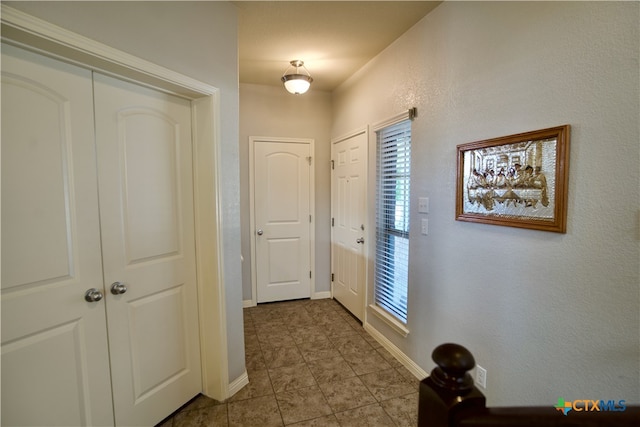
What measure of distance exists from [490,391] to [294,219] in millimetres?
2526

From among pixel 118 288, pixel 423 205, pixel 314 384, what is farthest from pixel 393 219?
pixel 118 288

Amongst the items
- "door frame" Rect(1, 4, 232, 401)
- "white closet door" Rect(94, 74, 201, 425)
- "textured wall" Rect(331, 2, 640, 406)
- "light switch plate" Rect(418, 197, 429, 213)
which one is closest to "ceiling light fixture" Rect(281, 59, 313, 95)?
"textured wall" Rect(331, 2, 640, 406)

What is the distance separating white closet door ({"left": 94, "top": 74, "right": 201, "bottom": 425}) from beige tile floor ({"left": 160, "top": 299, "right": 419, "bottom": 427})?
0.96 feet

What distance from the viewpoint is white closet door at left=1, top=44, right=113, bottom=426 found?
3.76 feet

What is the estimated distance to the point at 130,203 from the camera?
1553mm

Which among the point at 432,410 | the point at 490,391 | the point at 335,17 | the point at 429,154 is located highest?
the point at 335,17

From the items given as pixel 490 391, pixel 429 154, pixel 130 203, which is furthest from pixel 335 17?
pixel 490 391

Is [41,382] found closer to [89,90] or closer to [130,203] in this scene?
[130,203]

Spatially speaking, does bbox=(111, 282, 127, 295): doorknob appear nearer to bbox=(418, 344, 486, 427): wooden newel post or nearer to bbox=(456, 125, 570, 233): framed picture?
bbox=(418, 344, 486, 427): wooden newel post

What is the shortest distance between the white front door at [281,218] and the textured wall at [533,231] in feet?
5.57

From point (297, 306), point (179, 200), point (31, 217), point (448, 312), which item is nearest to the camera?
point (31, 217)

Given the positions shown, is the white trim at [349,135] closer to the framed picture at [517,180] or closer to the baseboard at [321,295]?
the framed picture at [517,180]

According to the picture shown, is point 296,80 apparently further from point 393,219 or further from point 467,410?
point 467,410

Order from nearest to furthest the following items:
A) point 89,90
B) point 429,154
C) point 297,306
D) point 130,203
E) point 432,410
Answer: point 432,410, point 89,90, point 130,203, point 429,154, point 297,306
